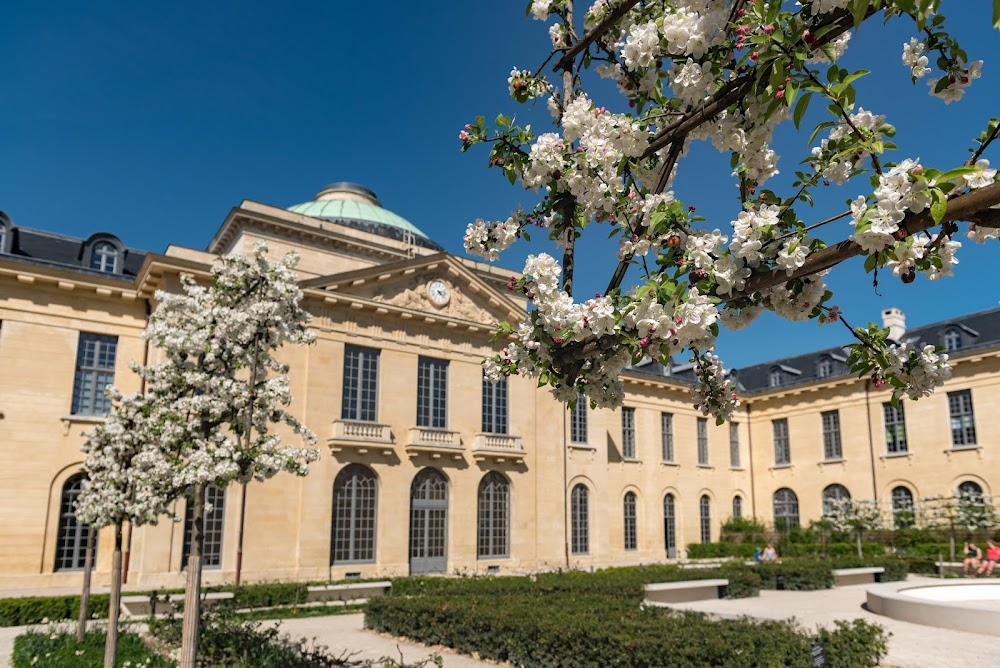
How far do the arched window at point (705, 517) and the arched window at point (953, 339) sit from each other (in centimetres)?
1535

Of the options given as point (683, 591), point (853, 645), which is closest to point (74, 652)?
point (853, 645)

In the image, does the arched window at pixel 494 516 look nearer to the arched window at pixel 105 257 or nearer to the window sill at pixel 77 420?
the window sill at pixel 77 420

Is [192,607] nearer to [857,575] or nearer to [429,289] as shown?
[429,289]

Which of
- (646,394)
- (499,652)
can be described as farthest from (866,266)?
(646,394)

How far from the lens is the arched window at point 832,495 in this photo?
133 ft

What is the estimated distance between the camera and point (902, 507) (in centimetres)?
3775

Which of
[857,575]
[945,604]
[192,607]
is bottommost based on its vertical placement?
[857,575]

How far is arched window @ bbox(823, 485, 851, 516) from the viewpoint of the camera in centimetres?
4062

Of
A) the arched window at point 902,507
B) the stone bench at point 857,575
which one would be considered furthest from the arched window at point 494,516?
the arched window at point 902,507

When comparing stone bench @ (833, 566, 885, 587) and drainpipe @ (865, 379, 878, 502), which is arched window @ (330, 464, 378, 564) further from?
drainpipe @ (865, 379, 878, 502)

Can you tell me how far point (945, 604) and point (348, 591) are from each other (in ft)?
51.5

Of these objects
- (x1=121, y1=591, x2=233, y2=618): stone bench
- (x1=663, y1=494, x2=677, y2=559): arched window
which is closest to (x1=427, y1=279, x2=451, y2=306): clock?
(x1=121, y1=591, x2=233, y2=618): stone bench

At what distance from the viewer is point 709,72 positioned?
3.90m

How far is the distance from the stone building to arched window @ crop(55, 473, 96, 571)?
8cm
